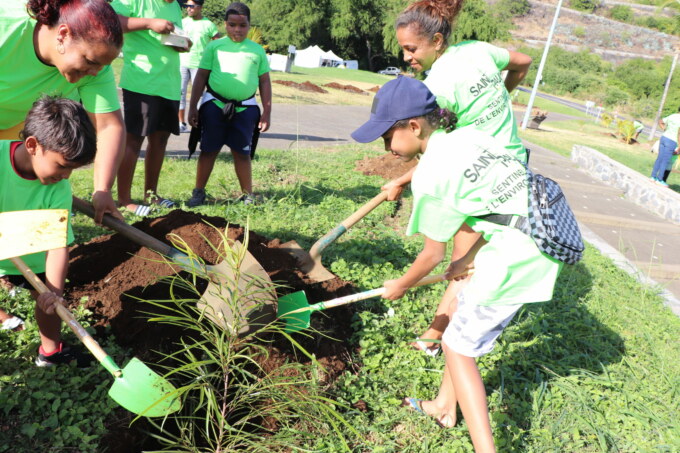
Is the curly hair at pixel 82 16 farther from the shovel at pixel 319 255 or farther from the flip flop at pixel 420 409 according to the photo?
the flip flop at pixel 420 409

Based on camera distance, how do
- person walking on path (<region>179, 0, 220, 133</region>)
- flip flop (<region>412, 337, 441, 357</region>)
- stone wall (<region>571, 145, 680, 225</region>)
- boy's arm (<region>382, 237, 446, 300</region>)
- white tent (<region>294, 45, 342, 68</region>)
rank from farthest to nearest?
white tent (<region>294, 45, 342, 68</region>), stone wall (<region>571, 145, 680, 225</region>), person walking on path (<region>179, 0, 220, 133</region>), flip flop (<region>412, 337, 441, 357</region>), boy's arm (<region>382, 237, 446, 300</region>)

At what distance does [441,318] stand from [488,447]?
106 centimetres

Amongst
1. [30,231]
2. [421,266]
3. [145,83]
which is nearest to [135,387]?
[30,231]

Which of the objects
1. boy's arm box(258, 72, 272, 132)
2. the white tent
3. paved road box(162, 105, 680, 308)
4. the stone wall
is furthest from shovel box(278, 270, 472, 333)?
the white tent

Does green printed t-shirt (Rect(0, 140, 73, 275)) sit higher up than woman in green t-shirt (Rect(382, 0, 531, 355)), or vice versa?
woman in green t-shirt (Rect(382, 0, 531, 355))

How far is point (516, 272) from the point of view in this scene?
Result: 6.43 feet

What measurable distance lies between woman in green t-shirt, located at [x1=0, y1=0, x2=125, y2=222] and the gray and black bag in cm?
176

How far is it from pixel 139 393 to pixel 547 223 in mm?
1646

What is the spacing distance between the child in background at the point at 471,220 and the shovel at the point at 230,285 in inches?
27.6

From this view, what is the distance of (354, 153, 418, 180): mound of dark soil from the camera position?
6.94m

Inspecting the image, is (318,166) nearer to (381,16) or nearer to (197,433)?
(197,433)

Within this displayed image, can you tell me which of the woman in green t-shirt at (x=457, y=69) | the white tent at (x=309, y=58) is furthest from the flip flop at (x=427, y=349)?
the white tent at (x=309, y=58)

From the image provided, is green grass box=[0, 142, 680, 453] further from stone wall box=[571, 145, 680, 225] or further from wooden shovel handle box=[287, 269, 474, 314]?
stone wall box=[571, 145, 680, 225]

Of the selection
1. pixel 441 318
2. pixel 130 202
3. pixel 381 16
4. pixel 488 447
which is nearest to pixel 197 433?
pixel 488 447
